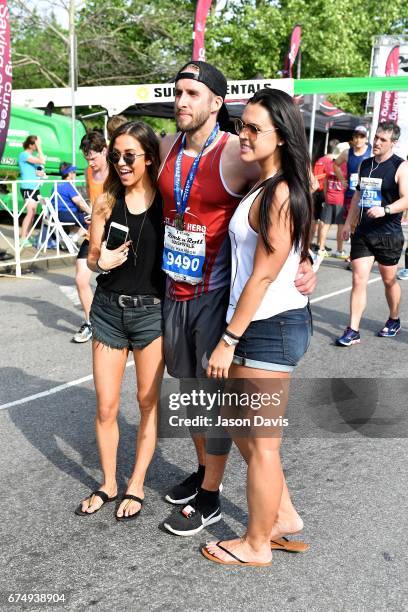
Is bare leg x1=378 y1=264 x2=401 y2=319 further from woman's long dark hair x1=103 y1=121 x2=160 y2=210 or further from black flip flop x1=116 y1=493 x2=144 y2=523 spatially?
black flip flop x1=116 y1=493 x2=144 y2=523

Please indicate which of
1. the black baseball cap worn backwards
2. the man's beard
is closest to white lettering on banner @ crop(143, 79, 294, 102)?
the black baseball cap worn backwards

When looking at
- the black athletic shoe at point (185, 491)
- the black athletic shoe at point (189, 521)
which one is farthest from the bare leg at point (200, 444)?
the black athletic shoe at point (189, 521)

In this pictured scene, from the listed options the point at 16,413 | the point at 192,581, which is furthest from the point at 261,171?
the point at 16,413

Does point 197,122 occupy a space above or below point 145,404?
above

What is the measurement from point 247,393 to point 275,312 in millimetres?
350

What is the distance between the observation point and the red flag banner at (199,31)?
13.2 meters

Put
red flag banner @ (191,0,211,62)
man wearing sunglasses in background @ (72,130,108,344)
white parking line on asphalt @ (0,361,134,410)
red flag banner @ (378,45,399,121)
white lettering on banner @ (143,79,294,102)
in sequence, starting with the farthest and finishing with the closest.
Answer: red flag banner @ (378,45,399,121)
red flag banner @ (191,0,211,62)
white lettering on banner @ (143,79,294,102)
man wearing sunglasses in background @ (72,130,108,344)
white parking line on asphalt @ (0,361,134,410)

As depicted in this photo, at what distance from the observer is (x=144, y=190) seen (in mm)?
3092

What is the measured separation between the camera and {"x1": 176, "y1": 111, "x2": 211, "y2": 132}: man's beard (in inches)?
109

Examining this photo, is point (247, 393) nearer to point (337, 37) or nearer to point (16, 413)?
point (16, 413)

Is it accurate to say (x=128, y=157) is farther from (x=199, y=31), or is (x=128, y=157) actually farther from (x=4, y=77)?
(x=199, y=31)

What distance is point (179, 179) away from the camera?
9.27ft

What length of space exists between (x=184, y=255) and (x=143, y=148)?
1.78ft

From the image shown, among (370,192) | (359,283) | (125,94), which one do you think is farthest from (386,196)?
(125,94)
